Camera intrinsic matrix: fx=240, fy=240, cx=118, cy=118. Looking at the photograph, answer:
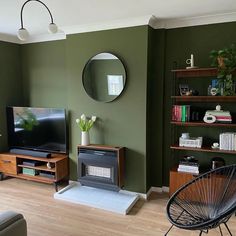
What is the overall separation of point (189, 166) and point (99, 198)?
1.25 meters

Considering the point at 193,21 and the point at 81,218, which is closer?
the point at 81,218

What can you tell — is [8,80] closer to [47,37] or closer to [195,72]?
[47,37]

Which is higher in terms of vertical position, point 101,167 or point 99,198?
point 101,167

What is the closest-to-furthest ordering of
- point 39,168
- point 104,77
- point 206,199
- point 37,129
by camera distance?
point 206,199
point 104,77
point 39,168
point 37,129

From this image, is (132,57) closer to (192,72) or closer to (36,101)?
(192,72)

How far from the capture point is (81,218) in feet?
9.11

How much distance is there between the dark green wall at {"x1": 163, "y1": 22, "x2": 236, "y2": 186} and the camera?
2996 millimetres

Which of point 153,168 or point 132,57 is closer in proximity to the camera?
point 132,57

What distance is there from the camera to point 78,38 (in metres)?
3.50

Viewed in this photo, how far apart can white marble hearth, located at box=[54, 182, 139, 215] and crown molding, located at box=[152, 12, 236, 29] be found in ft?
7.65

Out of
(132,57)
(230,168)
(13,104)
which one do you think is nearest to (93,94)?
(132,57)

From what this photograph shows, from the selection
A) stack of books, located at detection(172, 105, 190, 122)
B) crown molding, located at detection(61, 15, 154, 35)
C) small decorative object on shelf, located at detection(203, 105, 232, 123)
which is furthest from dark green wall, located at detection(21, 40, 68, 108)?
small decorative object on shelf, located at detection(203, 105, 232, 123)

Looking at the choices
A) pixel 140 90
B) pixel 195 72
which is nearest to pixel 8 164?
pixel 140 90

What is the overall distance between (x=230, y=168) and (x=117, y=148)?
1.43 meters
